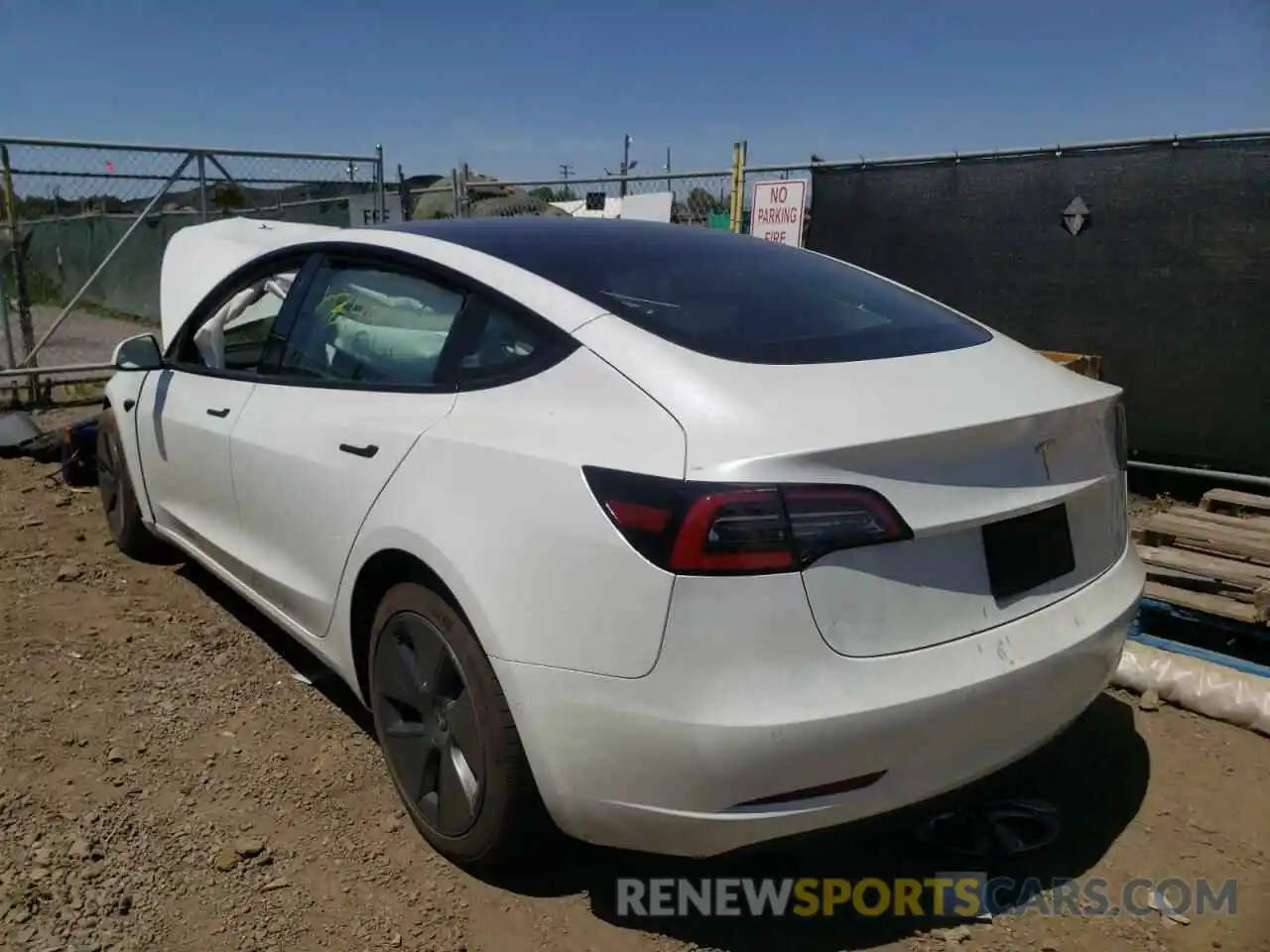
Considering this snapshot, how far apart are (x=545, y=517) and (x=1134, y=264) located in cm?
492

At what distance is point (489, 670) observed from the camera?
225 centimetres

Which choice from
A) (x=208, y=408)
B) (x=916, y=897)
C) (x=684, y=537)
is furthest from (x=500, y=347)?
(x=916, y=897)

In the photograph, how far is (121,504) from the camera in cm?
467

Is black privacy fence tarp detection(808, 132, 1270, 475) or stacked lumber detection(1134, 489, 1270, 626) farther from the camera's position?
black privacy fence tarp detection(808, 132, 1270, 475)

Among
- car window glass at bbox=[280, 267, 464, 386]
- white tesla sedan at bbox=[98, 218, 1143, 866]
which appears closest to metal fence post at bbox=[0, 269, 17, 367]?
car window glass at bbox=[280, 267, 464, 386]

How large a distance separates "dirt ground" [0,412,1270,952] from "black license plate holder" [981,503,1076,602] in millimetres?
505

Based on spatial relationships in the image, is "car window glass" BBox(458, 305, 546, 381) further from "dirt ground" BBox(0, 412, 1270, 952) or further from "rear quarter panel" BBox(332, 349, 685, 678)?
"dirt ground" BBox(0, 412, 1270, 952)

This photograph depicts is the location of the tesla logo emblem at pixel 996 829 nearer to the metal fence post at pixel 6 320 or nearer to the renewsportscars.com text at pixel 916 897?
the renewsportscars.com text at pixel 916 897

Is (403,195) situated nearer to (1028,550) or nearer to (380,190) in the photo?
(380,190)

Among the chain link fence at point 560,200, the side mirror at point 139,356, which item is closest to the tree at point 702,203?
the chain link fence at point 560,200

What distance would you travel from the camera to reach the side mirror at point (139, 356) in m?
3.93

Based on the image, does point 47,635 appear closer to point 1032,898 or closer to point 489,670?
point 489,670

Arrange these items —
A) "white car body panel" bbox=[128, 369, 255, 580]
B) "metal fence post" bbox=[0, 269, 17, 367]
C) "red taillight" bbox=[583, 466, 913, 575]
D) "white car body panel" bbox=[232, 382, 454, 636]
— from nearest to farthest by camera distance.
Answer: "red taillight" bbox=[583, 466, 913, 575]
"white car body panel" bbox=[232, 382, 454, 636]
"white car body panel" bbox=[128, 369, 255, 580]
"metal fence post" bbox=[0, 269, 17, 367]

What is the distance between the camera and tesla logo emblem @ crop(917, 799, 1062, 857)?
264 centimetres
